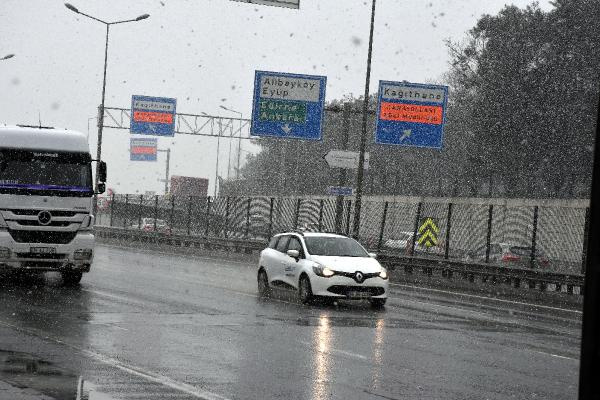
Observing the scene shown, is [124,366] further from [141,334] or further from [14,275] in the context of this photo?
[14,275]

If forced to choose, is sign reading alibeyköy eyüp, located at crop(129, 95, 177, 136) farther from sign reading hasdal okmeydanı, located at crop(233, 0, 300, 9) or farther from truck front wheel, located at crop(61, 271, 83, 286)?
sign reading hasdal okmeydanı, located at crop(233, 0, 300, 9)

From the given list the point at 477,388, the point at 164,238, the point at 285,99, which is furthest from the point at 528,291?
the point at 164,238

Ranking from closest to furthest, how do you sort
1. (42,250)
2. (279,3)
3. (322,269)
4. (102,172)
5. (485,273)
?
(322,269), (279,3), (42,250), (102,172), (485,273)

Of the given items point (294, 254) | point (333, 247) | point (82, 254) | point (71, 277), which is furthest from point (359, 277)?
point (71, 277)

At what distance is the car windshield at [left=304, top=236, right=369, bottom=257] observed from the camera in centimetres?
2269

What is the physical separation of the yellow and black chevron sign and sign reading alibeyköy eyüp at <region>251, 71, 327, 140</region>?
7.55 metres

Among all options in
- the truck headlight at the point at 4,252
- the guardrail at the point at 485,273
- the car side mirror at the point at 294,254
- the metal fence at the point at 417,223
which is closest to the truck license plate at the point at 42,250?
the truck headlight at the point at 4,252

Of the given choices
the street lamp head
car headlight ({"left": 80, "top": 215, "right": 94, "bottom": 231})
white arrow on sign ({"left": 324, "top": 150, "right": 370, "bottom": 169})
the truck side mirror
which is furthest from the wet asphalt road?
the street lamp head

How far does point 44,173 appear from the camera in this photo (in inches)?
902

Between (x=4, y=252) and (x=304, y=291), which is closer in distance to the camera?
(x=304, y=291)

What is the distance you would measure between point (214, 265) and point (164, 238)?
17309 mm

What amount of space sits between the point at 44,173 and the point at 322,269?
5857mm

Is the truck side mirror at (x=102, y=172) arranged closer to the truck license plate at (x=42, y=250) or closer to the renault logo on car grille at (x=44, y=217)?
the renault logo on car grille at (x=44, y=217)

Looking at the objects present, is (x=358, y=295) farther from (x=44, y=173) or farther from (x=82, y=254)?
(x=44, y=173)
